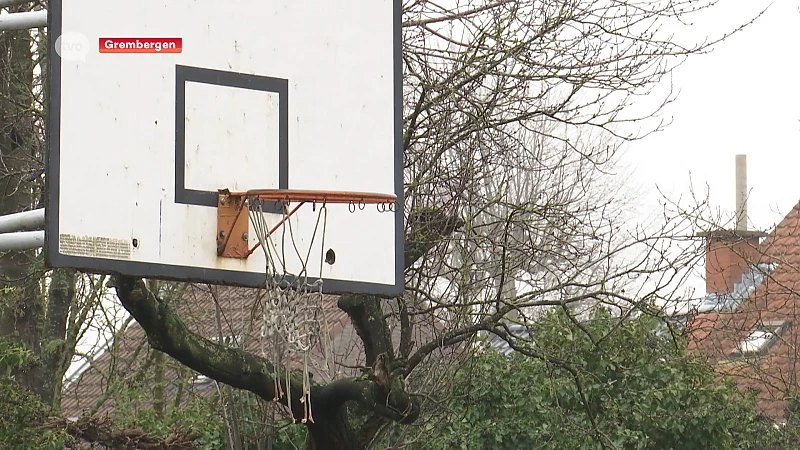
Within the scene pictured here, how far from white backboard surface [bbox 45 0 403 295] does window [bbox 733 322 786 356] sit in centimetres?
809

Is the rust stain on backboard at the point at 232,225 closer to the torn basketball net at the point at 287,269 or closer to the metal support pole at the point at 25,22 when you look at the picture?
the torn basketball net at the point at 287,269

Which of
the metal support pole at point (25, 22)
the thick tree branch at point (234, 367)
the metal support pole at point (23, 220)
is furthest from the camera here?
the thick tree branch at point (234, 367)

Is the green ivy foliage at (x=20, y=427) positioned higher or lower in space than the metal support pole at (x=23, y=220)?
lower

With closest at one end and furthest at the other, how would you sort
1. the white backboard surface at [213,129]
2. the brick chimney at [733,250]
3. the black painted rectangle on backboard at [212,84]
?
the white backboard surface at [213,129], the black painted rectangle on backboard at [212,84], the brick chimney at [733,250]

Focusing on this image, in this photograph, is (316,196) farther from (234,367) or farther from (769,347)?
(769,347)

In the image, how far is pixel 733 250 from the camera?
1379 centimetres

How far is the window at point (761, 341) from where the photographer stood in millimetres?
15492

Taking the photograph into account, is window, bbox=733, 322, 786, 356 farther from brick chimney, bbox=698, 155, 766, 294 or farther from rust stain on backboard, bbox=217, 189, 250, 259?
rust stain on backboard, bbox=217, 189, 250, 259

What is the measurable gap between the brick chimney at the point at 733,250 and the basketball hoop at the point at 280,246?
5.05 metres

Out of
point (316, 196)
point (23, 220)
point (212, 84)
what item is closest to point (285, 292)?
point (316, 196)

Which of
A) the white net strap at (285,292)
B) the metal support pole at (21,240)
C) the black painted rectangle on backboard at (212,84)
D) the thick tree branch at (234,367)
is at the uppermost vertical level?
the black painted rectangle on backboard at (212,84)

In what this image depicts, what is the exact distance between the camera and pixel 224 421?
39.1 feet

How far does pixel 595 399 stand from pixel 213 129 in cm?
690

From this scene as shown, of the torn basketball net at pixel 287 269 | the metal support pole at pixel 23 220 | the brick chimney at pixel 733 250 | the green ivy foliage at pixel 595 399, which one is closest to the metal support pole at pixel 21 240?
the metal support pole at pixel 23 220
